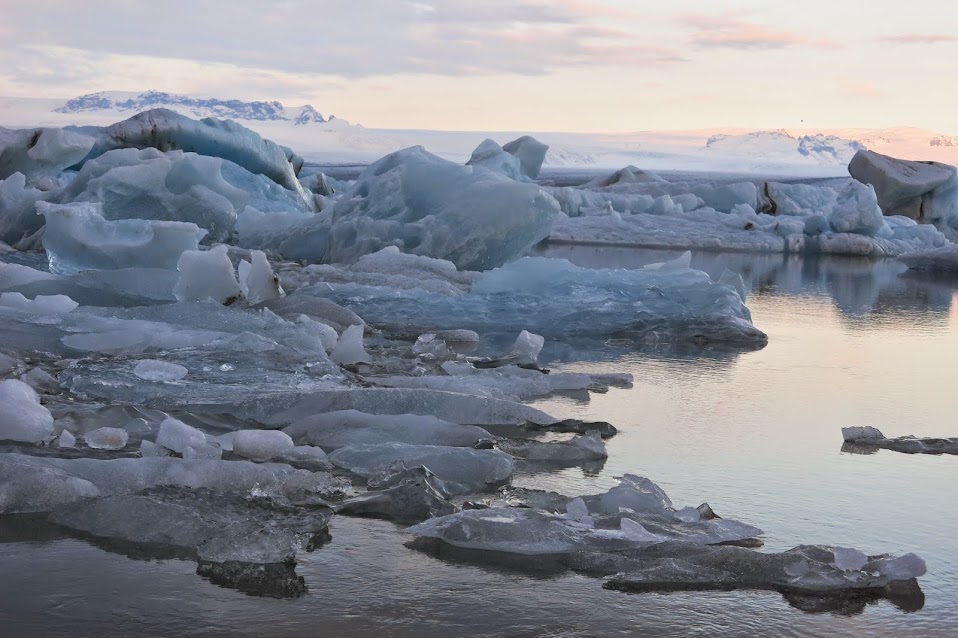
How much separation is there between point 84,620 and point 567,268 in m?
5.68

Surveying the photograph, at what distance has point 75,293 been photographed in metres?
5.77

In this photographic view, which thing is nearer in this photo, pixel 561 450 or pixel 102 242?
pixel 561 450

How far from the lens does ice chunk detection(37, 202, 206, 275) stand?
679 centimetres

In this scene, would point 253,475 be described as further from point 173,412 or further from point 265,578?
point 173,412

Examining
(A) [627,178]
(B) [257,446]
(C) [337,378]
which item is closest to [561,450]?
(B) [257,446]

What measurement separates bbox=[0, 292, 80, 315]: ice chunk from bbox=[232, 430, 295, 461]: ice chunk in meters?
2.38

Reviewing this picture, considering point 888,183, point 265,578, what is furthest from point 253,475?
point 888,183

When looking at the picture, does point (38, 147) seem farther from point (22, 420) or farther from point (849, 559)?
point (849, 559)

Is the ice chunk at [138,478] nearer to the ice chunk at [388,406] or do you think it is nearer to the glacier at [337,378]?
→ the glacier at [337,378]

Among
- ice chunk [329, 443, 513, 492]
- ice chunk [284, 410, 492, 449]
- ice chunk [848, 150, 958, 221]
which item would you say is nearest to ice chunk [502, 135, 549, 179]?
ice chunk [848, 150, 958, 221]

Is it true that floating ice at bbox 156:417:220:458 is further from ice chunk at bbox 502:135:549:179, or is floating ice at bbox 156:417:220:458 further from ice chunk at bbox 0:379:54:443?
ice chunk at bbox 502:135:549:179

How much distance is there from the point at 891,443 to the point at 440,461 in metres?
1.57

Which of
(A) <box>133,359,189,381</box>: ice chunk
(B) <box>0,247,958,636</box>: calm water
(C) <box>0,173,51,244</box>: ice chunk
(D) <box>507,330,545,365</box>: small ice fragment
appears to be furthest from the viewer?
(C) <box>0,173,51,244</box>: ice chunk

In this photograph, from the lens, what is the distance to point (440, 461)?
300 cm
